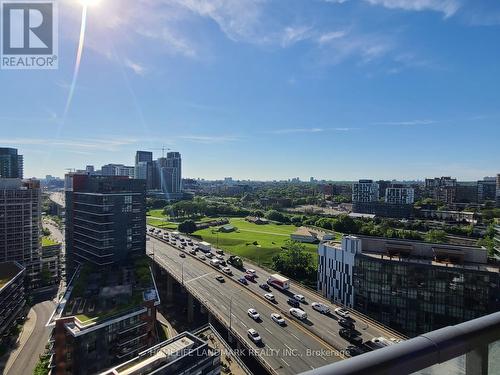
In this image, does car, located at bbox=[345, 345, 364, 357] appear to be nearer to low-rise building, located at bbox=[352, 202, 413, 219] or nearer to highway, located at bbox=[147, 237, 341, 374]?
highway, located at bbox=[147, 237, 341, 374]

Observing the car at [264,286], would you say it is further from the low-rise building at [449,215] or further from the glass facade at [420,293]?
the low-rise building at [449,215]

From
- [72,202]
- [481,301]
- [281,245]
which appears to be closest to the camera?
[481,301]

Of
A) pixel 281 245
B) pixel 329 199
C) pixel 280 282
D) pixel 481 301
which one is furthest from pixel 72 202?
pixel 329 199

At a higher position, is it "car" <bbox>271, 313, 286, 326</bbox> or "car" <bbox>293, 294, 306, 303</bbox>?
"car" <bbox>293, 294, 306, 303</bbox>

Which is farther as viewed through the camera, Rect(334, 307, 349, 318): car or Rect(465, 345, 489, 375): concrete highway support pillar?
Rect(334, 307, 349, 318): car

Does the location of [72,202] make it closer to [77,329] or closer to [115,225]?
[115,225]

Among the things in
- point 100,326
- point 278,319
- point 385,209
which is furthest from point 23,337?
point 385,209

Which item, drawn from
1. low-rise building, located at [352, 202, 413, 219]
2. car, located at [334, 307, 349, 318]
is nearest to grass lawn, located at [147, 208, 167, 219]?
low-rise building, located at [352, 202, 413, 219]
